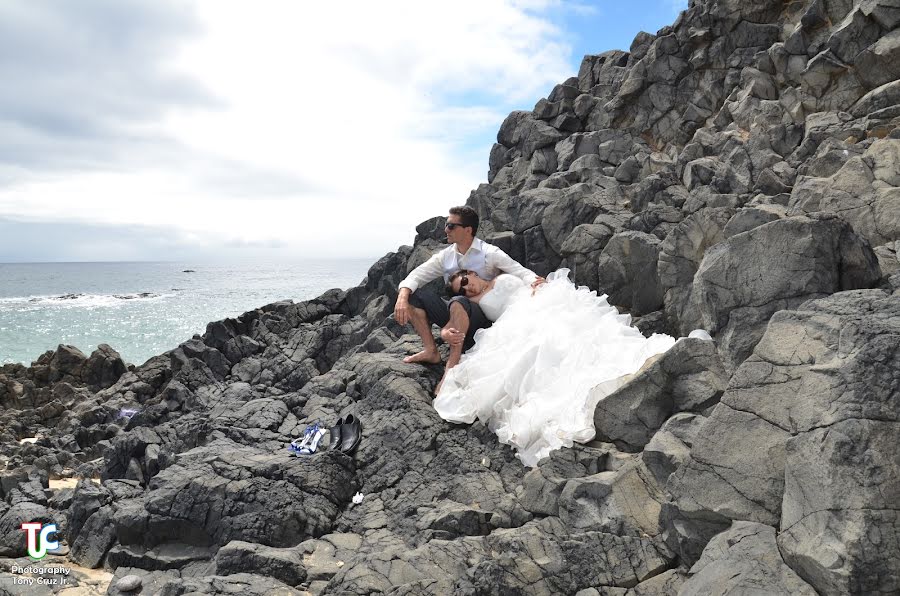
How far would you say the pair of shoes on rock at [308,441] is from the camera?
25.5 ft

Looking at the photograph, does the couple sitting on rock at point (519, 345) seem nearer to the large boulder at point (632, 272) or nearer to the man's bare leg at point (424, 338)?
the man's bare leg at point (424, 338)

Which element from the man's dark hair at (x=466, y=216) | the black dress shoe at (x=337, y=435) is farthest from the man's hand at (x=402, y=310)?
the black dress shoe at (x=337, y=435)

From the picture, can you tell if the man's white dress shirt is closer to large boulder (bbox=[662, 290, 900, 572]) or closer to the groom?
the groom

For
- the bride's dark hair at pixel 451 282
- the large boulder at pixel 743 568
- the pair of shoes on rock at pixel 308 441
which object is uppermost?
the bride's dark hair at pixel 451 282

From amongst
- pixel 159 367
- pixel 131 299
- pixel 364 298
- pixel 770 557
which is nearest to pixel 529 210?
pixel 364 298

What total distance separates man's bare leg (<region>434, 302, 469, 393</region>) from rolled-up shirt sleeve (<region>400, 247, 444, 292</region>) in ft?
2.55

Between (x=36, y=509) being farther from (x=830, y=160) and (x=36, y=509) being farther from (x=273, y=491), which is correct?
(x=830, y=160)

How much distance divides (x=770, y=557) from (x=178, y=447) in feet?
27.5

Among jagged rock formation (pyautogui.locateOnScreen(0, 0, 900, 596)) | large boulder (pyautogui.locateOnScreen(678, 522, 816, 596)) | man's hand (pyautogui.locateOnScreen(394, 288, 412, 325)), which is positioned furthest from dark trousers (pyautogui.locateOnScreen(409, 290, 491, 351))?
large boulder (pyautogui.locateOnScreen(678, 522, 816, 596))

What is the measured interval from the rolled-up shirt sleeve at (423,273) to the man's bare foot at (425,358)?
955 mm

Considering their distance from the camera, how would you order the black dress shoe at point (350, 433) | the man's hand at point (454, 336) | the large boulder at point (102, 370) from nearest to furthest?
the black dress shoe at point (350, 433) < the man's hand at point (454, 336) < the large boulder at point (102, 370)

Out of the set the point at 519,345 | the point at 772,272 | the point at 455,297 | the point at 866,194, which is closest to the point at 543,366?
the point at 519,345

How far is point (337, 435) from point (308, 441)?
413 millimetres

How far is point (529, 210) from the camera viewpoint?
11719 mm
